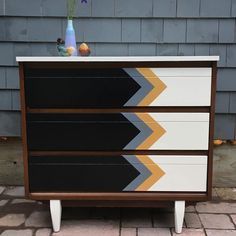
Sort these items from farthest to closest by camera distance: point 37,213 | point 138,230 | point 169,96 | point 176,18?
point 176,18
point 37,213
point 138,230
point 169,96

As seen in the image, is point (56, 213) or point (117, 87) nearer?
point (117, 87)

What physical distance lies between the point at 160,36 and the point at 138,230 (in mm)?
1561

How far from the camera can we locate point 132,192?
8.30 ft

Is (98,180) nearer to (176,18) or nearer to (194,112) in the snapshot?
(194,112)

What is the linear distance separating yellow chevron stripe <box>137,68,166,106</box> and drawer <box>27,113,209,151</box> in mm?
96

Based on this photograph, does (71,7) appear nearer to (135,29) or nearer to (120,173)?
(135,29)

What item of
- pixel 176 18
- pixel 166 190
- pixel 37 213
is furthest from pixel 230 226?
pixel 176 18

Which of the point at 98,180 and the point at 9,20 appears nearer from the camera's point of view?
the point at 98,180

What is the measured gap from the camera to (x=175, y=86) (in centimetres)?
239

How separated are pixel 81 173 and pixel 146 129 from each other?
51cm

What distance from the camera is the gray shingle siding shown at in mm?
3160

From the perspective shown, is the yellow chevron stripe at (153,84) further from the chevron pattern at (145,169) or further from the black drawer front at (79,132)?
the chevron pattern at (145,169)

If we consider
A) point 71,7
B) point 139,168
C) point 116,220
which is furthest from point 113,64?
A: point 116,220

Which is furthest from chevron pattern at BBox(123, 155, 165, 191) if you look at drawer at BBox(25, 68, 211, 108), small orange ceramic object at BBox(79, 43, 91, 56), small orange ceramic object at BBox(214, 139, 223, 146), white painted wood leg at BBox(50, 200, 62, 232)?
small orange ceramic object at BBox(214, 139, 223, 146)
